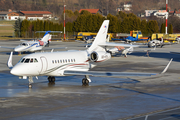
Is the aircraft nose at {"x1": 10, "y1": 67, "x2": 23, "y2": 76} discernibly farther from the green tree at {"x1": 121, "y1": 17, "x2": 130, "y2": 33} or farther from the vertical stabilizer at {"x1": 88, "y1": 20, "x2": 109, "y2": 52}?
the green tree at {"x1": 121, "y1": 17, "x2": 130, "y2": 33}

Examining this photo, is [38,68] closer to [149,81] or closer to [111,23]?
[149,81]

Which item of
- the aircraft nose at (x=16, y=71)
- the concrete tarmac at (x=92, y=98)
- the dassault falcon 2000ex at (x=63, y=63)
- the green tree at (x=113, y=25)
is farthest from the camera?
the green tree at (x=113, y=25)

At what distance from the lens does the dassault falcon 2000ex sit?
993 inches

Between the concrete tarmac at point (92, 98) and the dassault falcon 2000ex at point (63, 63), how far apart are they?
124 centimetres

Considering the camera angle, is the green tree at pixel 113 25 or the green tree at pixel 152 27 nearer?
the green tree at pixel 113 25

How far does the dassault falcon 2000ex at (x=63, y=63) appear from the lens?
993 inches

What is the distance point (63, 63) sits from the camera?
28.0 metres

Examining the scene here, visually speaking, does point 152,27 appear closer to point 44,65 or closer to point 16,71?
point 44,65

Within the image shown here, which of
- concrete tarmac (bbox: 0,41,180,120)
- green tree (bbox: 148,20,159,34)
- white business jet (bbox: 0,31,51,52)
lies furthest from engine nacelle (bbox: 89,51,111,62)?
green tree (bbox: 148,20,159,34)

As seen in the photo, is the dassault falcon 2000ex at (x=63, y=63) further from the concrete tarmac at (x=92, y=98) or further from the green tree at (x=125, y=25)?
the green tree at (x=125, y=25)

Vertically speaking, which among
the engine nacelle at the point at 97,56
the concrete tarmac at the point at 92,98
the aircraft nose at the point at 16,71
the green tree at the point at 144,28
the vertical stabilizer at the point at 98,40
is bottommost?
the concrete tarmac at the point at 92,98

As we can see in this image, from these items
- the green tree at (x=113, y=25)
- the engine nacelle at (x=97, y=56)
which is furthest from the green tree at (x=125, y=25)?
the engine nacelle at (x=97, y=56)

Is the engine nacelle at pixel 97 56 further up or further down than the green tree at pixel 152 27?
further down

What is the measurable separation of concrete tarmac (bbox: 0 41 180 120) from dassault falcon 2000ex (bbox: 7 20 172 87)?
1.24 meters
